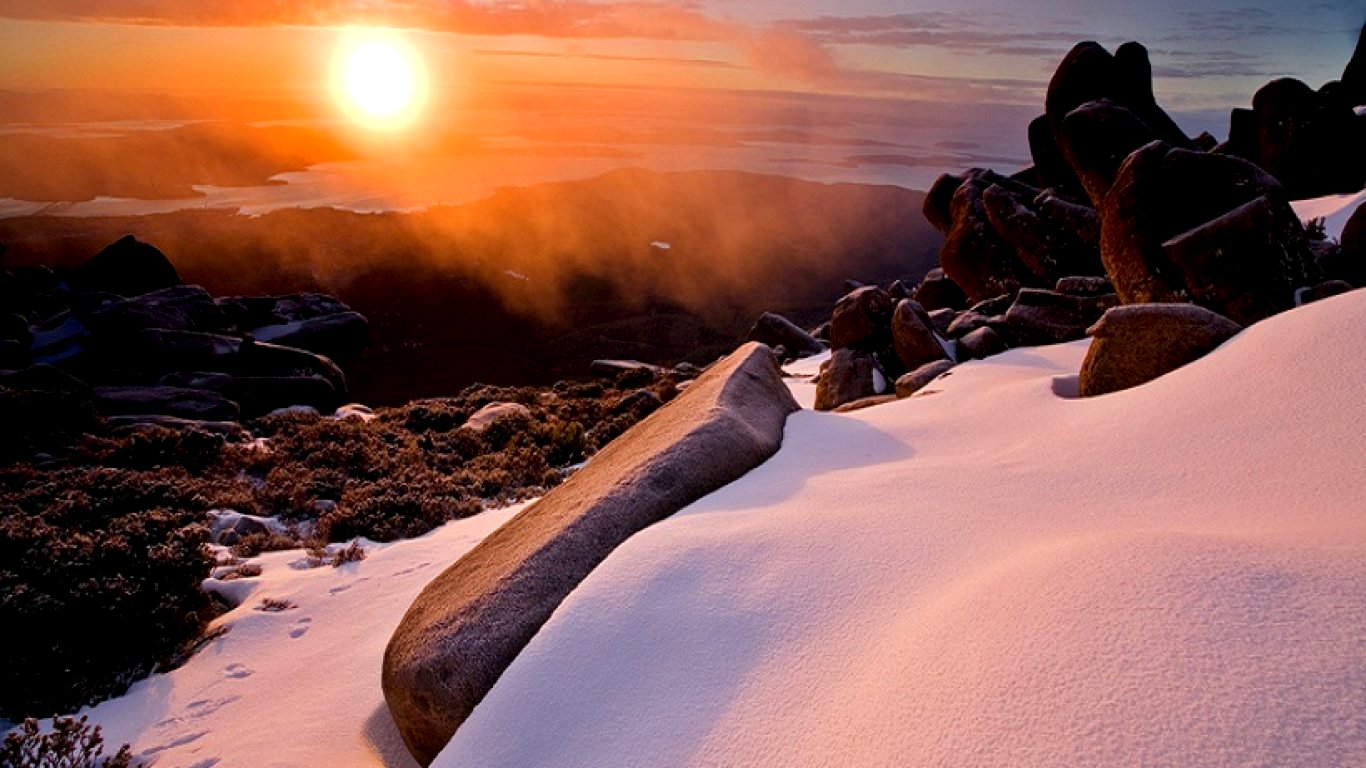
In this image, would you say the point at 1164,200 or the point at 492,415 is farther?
the point at 492,415

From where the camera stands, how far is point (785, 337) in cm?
2569

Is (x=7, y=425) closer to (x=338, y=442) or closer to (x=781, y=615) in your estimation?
(x=338, y=442)

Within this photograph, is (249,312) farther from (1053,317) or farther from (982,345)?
(1053,317)

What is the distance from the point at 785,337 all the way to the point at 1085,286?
40.3ft

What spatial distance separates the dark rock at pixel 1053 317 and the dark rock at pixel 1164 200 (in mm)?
876

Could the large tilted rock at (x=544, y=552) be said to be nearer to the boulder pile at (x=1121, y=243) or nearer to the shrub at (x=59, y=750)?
the shrub at (x=59, y=750)

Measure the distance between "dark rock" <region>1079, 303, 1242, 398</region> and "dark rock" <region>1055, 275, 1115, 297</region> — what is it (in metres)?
6.67

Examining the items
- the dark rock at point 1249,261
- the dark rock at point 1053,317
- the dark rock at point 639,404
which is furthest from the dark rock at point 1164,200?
the dark rock at point 639,404

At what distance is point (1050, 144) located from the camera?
21000 mm

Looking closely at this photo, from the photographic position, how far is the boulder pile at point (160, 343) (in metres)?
23.0

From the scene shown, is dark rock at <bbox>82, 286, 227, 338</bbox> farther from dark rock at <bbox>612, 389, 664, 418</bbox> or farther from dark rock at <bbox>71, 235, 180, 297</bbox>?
dark rock at <bbox>612, 389, 664, 418</bbox>

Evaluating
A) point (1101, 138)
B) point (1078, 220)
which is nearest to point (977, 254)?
point (1078, 220)

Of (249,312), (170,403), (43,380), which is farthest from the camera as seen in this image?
(249,312)

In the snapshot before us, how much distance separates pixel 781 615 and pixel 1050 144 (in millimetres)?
21589
